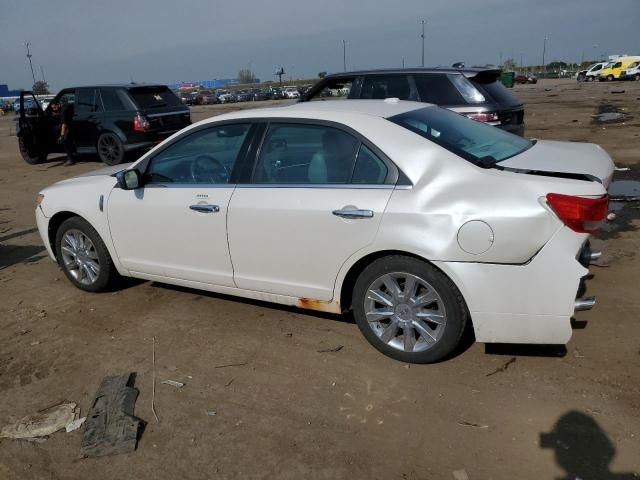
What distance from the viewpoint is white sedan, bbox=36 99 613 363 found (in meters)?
2.99

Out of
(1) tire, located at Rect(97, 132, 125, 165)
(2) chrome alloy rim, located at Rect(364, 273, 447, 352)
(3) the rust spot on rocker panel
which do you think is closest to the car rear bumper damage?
(2) chrome alloy rim, located at Rect(364, 273, 447, 352)

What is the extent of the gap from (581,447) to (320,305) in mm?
1721

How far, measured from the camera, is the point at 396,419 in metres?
2.97

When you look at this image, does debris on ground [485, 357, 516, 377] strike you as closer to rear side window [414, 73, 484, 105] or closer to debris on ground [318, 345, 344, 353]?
debris on ground [318, 345, 344, 353]

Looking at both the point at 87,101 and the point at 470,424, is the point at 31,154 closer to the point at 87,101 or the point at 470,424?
the point at 87,101

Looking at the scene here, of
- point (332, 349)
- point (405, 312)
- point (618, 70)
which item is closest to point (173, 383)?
point (332, 349)

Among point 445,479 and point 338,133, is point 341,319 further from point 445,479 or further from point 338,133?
point 445,479

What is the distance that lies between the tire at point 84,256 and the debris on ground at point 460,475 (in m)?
3.36

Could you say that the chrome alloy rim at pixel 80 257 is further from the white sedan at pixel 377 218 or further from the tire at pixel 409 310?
the tire at pixel 409 310

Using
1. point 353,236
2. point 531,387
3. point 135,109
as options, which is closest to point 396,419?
point 531,387

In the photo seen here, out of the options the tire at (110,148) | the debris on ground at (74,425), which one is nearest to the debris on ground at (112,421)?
the debris on ground at (74,425)

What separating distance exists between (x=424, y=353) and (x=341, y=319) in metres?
0.94

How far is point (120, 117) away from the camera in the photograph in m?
11.3

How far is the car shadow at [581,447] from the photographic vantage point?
248 cm
